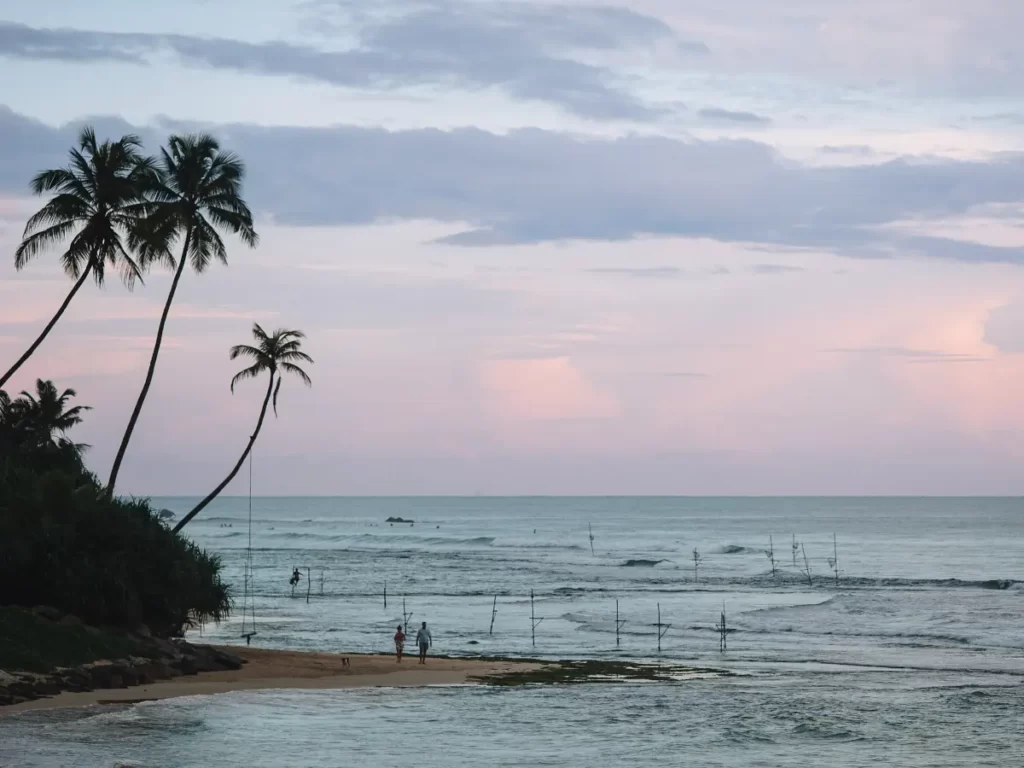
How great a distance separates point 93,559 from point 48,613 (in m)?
2.07

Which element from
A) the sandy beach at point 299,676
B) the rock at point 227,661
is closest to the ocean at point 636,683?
the sandy beach at point 299,676

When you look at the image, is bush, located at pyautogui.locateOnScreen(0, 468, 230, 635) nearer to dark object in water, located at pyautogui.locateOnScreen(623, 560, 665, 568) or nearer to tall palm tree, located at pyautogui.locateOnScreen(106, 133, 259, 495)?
tall palm tree, located at pyautogui.locateOnScreen(106, 133, 259, 495)

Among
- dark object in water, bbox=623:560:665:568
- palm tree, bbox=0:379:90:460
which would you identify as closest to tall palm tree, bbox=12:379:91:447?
palm tree, bbox=0:379:90:460

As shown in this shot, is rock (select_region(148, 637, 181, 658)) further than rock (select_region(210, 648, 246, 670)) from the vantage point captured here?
No

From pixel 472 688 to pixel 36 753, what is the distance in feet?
43.7

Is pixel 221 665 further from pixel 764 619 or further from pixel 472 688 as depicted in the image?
pixel 764 619

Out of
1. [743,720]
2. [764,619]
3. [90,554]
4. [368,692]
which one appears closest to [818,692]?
[743,720]

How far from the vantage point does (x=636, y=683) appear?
3294cm

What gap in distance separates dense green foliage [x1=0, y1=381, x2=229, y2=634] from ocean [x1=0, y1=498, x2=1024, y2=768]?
5426 millimetres

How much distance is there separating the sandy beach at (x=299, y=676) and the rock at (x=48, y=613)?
2.99 m

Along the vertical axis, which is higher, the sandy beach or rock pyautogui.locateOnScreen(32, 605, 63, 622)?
rock pyautogui.locateOnScreen(32, 605, 63, 622)

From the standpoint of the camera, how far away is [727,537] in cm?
14600

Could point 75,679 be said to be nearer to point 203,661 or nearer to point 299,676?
point 203,661

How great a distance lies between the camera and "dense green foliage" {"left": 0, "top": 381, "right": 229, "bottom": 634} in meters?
30.2
